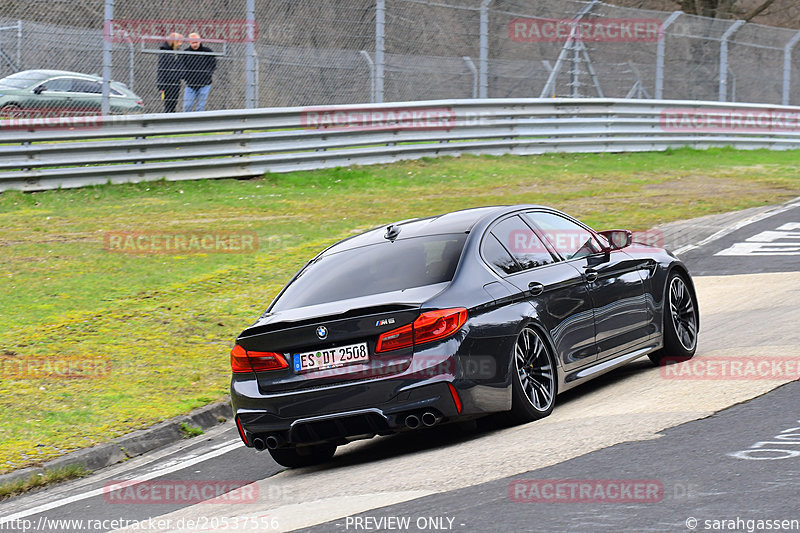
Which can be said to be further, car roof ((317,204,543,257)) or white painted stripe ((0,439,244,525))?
car roof ((317,204,543,257))

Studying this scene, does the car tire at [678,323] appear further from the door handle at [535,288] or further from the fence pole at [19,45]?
the fence pole at [19,45]

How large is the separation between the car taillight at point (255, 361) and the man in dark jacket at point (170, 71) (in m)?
11.7

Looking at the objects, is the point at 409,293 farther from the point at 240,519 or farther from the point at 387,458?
the point at 240,519

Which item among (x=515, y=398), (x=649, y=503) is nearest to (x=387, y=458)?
(x=515, y=398)

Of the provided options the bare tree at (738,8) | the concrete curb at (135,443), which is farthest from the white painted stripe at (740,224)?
the bare tree at (738,8)

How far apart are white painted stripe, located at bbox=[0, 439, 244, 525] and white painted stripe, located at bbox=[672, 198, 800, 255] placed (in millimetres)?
8022

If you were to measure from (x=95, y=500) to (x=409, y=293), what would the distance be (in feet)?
7.34

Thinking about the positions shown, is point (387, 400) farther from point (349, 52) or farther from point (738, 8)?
point (738, 8)

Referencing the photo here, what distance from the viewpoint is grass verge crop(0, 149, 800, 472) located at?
351 inches

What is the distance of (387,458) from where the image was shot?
683 cm

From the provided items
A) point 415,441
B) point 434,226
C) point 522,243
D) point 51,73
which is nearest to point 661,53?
point 51,73

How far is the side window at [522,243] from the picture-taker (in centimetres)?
755

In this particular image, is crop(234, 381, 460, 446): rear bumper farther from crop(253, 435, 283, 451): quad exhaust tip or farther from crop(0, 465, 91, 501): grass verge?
crop(0, 465, 91, 501): grass verge

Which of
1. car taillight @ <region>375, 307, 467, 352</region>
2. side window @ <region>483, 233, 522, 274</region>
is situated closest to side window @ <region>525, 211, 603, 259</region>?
side window @ <region>483, 233, 522, 274</region>
